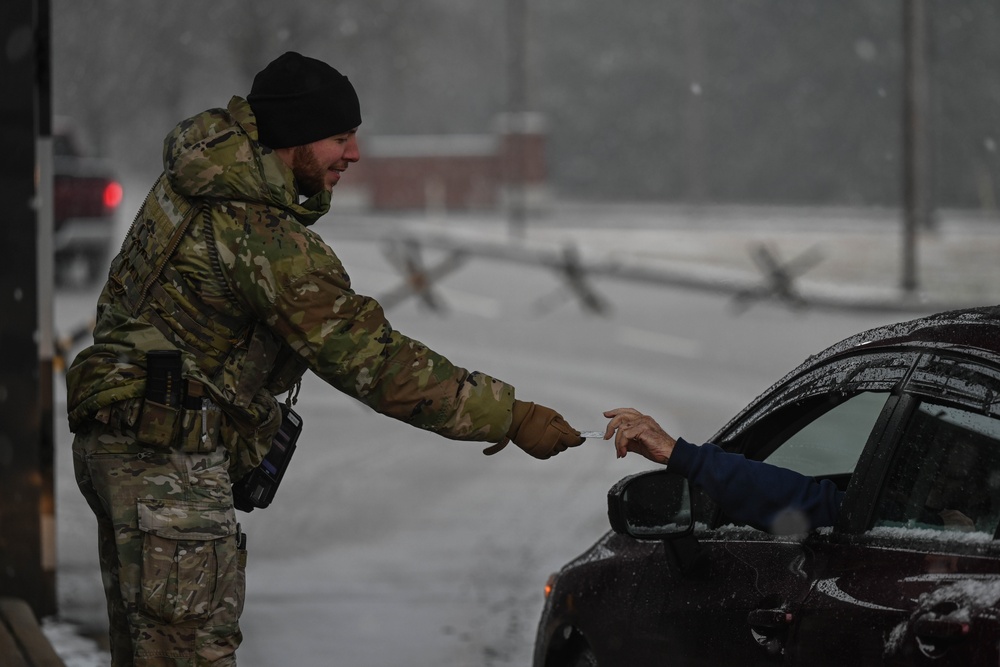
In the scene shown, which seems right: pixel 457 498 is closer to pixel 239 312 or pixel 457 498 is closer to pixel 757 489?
pixel 239 312

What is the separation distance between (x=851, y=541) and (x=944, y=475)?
23 centimetres

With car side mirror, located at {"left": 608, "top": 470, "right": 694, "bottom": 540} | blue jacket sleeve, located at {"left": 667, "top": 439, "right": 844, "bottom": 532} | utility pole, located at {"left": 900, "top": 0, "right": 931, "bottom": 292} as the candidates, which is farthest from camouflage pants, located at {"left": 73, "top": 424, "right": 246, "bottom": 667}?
utility pole, located at {"left": 900, "top": 0, "right": 931, "bottom": 292}

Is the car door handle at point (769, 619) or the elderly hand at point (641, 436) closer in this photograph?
the car door handle at point (769, 619)

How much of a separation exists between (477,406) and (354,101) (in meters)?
0.80

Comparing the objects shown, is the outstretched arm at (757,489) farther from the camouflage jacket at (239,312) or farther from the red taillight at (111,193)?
the red taillight at (111,193)

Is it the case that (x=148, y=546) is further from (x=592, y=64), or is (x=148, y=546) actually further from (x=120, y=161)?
(x=592, y=64)

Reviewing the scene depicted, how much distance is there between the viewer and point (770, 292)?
19.7 m

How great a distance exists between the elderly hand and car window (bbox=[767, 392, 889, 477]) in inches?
13.4

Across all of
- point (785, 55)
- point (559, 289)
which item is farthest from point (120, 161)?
point (785, 55)

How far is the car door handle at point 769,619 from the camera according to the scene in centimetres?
327

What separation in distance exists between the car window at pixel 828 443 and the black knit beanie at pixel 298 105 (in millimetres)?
1311

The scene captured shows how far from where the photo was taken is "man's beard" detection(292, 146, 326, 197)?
150 inches

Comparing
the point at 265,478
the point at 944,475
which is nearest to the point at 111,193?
the point at 265,478

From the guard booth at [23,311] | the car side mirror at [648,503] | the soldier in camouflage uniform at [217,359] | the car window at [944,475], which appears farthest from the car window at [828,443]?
the guard booth at [23,311]
